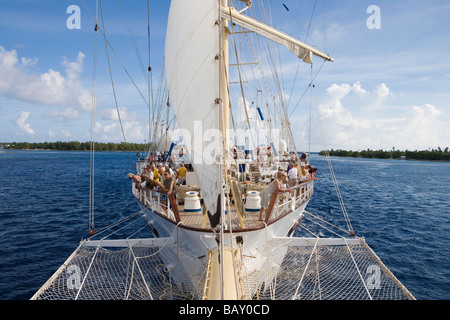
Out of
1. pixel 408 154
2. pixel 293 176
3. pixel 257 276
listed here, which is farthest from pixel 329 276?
pixel 408 154

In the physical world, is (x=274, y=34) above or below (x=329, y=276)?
above

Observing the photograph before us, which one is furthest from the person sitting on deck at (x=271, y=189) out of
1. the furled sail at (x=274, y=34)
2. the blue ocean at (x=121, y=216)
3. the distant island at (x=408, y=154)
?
the distant island at (x=408, y=154)

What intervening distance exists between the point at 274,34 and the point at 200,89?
13.7 feet

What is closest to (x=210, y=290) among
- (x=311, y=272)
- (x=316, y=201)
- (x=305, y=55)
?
(x=311, y=272)

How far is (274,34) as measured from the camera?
27.4ft

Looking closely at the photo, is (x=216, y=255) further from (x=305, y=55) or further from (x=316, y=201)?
(x=316, y=201)

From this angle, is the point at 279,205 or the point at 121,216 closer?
the point at 279,205

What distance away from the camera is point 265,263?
26.0 feet

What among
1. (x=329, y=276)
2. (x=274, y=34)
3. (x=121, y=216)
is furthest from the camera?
(x=121, y=216)

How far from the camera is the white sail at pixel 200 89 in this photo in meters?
5.32

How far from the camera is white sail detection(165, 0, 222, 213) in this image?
532 centimetres

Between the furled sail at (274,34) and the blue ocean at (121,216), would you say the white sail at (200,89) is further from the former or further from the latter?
the blue ocean at (121,216)

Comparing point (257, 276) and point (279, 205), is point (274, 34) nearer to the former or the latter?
point (279, 205)
